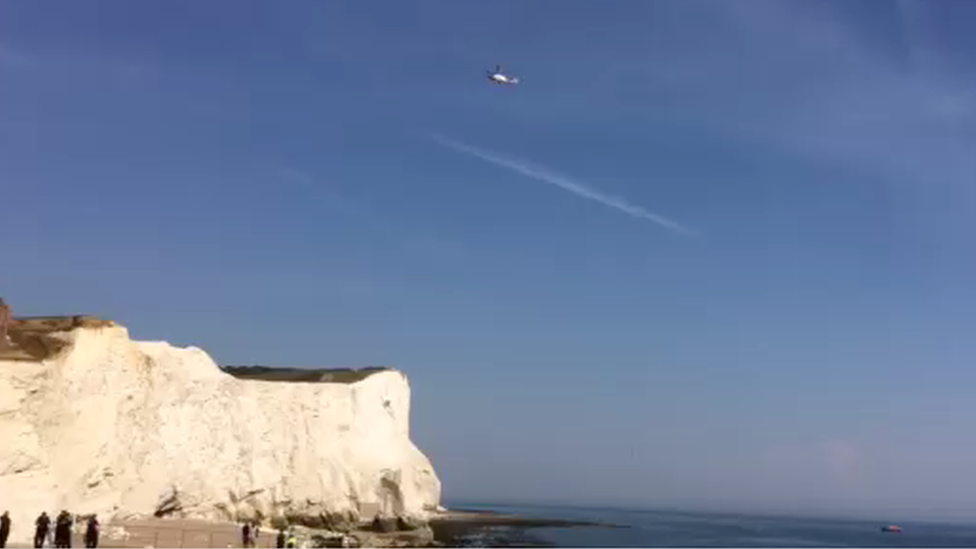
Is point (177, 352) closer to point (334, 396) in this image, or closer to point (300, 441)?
point (300, 441)

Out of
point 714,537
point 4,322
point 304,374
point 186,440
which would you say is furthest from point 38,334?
point 714,537

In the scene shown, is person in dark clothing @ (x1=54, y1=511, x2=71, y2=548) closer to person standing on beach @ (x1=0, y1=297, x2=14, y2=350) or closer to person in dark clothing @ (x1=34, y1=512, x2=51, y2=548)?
person in dark clothing @ (x1=34, y1=512, x2=51, y2=548)

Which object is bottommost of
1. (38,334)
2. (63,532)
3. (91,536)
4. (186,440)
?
(91,536)

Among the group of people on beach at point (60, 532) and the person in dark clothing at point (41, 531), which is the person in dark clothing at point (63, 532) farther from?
the person in dark clothing at point (41, 531)

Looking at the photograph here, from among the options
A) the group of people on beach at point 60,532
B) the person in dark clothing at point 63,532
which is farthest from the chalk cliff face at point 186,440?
the person in dark clothing at point 63,532

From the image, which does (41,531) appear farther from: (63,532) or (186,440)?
(186,440)

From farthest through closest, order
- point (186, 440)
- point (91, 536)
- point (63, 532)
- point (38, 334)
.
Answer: point (186, 440)
point (38, 334)
point (91, 536)
point (63, 532)

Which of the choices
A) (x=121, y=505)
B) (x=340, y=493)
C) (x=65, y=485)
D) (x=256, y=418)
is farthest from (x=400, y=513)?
(x=65, y=485)

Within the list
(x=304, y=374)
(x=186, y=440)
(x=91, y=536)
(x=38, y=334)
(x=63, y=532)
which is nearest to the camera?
(x=63, y=532)

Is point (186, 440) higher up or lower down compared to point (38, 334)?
lower down
